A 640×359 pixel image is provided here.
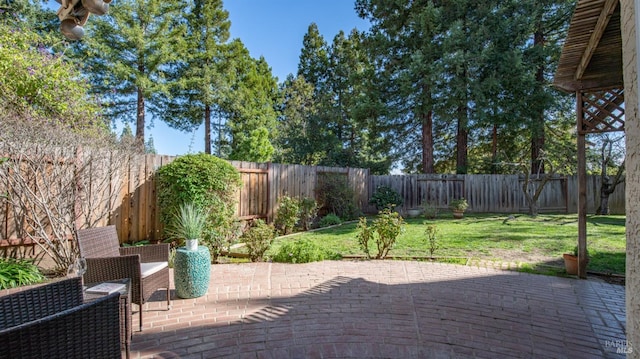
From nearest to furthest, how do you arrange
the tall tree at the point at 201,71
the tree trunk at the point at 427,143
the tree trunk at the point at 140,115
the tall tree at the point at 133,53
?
the tree trunk at the point at 427,143 → the tall tree at the point at 133,53 → the tree trunk at the point at 140,115 → the tall tree at the point at 201,71

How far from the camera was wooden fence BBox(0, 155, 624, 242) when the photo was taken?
5.62 m

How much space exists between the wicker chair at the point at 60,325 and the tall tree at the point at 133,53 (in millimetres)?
13517

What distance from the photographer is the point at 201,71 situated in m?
17.1

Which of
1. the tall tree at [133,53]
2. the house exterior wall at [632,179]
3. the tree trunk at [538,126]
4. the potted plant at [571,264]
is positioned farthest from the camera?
Result: the tall tree at [133,53]

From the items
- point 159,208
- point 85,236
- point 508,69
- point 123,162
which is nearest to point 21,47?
point 123,162

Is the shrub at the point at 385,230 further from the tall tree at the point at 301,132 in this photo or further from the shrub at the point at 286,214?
the tall tree at the point at 301,132

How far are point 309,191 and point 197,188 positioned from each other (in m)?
4.25

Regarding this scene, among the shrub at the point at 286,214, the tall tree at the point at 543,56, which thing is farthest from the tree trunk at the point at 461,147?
the shrub at the point at 286,214

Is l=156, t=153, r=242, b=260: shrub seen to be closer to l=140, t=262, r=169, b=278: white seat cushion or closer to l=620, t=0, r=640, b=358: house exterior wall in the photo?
l=140, t=262, r=169, b=278: white seat cushion

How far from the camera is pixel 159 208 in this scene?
5.98 meters

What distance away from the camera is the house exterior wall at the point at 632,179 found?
5.24 ft

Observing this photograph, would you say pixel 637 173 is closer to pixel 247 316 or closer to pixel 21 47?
pixel 247 316

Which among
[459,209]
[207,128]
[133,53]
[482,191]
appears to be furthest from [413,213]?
[133,53]

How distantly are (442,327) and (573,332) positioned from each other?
1061 mm
